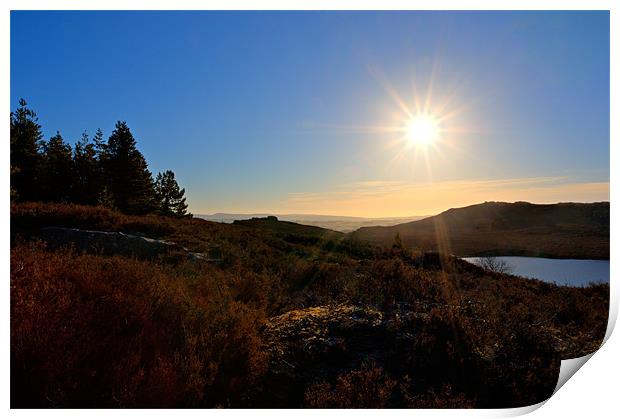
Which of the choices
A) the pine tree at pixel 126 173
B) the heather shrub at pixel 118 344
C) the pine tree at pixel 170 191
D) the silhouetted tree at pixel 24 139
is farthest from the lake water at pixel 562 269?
the silhouetted tree at pixel 24 139

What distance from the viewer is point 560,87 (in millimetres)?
4828

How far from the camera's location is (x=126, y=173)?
7.10 metres

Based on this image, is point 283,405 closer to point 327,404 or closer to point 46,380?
point 327,404

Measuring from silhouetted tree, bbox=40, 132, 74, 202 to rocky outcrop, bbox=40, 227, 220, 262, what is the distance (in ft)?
3.06

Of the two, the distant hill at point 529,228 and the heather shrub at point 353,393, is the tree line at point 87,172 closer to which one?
the heather shrub at point 353,393

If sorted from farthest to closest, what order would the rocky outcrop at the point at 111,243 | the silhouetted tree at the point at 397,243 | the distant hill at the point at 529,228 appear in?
the silhouetted tree at the point at 397,243 < the rocky outcrop at the point at 111,243 < the distant hill at the point at 529,228

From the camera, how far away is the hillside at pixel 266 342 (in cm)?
339

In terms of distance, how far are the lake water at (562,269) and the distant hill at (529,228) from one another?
9 cm

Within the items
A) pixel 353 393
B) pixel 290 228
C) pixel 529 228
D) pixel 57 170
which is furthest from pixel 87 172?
pixel 529 228

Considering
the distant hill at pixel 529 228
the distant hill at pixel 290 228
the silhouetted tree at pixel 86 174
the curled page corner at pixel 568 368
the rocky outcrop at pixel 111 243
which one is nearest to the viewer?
the curled page corner at pixel 568 368

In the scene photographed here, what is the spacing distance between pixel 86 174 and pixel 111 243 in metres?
1.72

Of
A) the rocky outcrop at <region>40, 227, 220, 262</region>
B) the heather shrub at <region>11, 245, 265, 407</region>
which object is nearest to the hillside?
the heather shrub at <region>11, 245, 265, 407</region>

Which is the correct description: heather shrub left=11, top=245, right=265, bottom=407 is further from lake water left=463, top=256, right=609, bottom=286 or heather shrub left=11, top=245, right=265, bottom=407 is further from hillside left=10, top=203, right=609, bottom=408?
lake water left=463, top=256, right=609, bottom=286

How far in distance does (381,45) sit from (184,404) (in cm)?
436
